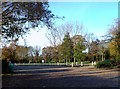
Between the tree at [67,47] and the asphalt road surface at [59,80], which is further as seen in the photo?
the tree at [67,47]

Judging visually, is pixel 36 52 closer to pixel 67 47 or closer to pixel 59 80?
pixel 67 47

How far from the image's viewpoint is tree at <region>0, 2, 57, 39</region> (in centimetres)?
1719

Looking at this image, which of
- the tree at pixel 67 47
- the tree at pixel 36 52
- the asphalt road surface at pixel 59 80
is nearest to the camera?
the asphalt road surface at pixel 59 80

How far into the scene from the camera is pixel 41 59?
267ft

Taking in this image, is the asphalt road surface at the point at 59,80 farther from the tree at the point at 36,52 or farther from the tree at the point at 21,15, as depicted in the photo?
the tree at the point at 36,52

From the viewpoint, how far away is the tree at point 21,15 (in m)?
17.2

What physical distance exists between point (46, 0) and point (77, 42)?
38207 mm

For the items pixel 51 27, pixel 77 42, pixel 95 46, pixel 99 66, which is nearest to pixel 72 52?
pixel 77 42

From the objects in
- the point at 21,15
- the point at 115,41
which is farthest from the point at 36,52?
the point at 21,15

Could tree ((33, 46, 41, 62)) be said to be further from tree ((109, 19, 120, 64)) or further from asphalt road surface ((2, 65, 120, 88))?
asphalt road surface ((2, 65, 120, 88))

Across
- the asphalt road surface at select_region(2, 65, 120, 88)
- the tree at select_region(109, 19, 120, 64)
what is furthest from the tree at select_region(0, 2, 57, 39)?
the tree at select_region(109, 19, 120, 64)

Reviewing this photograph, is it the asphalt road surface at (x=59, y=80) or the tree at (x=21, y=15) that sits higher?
the tree at (x=21, y=15)

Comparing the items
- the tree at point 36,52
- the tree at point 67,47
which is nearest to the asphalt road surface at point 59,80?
the tree at point 67,47

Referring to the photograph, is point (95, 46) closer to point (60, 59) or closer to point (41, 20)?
point (60, 59)
